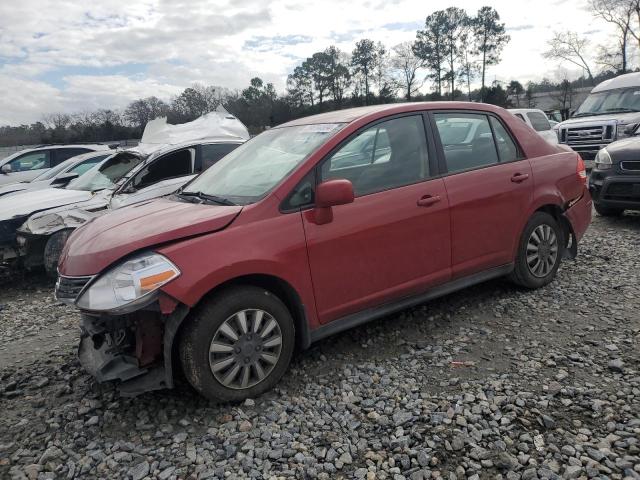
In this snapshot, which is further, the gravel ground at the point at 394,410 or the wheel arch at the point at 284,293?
the wheel arch at the point at 284,293

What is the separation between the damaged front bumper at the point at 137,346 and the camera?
2828 mm

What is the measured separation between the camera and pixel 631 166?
647cm

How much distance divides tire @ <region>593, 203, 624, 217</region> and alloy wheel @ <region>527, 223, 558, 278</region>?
9.83ft

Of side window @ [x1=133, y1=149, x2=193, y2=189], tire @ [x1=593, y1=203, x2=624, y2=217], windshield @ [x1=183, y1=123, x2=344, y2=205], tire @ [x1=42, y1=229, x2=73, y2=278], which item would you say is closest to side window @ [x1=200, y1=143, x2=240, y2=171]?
side window @ [x1=133, y1=149, x2=193, y2=189]

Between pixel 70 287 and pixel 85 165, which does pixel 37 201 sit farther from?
pixel 70 287

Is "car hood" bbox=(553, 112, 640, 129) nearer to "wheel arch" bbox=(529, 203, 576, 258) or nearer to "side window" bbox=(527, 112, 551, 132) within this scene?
"side window" bbox=(527, 112, 551, 132)

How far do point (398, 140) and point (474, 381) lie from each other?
71.2 inches

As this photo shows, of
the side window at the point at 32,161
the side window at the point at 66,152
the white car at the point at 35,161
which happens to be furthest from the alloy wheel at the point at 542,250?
the side window at the point at 32,161

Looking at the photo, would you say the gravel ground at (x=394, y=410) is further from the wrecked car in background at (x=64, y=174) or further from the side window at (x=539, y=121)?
the side window at (x=539, y=121)

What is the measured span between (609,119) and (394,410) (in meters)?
11.1

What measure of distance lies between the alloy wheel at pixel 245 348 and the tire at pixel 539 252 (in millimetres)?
2437

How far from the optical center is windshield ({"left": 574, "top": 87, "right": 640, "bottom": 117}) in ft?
38.1

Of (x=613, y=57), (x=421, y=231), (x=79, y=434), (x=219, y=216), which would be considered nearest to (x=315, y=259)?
(x=219, y=216)

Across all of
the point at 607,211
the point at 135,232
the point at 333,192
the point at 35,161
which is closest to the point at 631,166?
the point at 607,211
